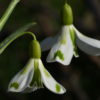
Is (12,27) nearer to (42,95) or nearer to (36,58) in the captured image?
(42,95)

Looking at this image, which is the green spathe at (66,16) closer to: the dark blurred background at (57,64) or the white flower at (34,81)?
the white flower at (34,81)

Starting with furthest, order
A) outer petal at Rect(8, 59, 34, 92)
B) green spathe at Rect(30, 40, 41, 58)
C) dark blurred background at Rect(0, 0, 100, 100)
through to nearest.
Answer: dark blurred background at Rect(0, 0, 100, 100) < green spathe at Rect(30, 40, 41, 58) < outer petal at Rect(8, 59, 34, 92)

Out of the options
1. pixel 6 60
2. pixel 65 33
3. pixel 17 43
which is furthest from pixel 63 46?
pixel 17 43

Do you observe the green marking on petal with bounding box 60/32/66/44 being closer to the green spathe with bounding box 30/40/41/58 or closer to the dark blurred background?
the green spathe with bounding box 30/40/41/58

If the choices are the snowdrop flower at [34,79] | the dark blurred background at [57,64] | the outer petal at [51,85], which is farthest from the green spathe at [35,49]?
the dark blurred background at [57,64]

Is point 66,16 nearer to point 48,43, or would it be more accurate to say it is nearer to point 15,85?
point 48,43

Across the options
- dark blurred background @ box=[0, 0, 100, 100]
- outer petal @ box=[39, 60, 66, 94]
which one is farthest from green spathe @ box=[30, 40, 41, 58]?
dark blurred background @ box=[0, 0, 100, 100]

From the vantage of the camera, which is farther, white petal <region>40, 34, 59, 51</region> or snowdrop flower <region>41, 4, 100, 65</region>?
white petal <region>40, 34, 59, 51</region>

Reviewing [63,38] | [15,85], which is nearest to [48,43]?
[63,38]
